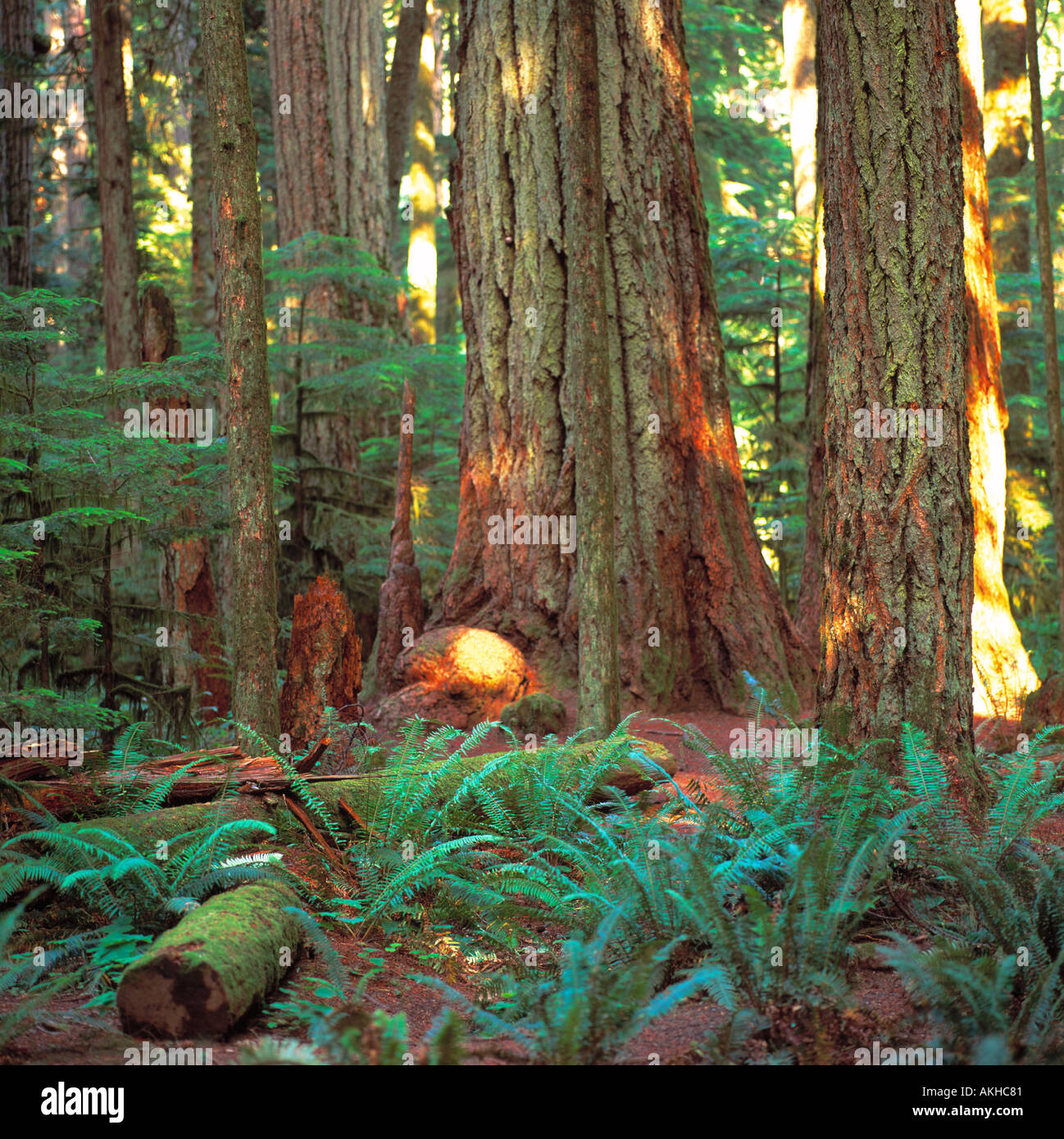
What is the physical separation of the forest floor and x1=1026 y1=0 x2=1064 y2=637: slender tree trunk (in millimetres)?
7140

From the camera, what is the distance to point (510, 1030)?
118 inches

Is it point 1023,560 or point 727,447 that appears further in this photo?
point 1023,560

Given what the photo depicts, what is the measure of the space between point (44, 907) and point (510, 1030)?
2442mm

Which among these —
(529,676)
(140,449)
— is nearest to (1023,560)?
(529,676)

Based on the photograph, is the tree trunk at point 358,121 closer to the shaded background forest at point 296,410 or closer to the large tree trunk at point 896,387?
the shaded background forest at point 296,410

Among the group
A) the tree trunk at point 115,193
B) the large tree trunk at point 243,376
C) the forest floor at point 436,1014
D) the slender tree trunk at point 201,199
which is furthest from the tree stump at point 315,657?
the slender tree trunk at point 201,199

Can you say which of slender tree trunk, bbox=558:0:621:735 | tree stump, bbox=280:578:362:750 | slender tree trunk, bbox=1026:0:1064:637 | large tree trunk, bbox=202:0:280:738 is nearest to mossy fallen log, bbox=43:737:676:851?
slender tree trunk, bbox=558:0:621:735

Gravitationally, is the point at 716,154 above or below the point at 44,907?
above

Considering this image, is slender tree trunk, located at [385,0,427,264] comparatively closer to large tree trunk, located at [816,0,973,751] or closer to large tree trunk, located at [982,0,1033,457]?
large tree trunk, located at [982,0,1033,457]

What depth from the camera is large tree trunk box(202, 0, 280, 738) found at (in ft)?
20.8

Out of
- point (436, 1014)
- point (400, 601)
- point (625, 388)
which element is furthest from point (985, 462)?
point (436, 1014)

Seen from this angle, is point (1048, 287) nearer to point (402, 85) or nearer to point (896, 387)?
point (896, 387)

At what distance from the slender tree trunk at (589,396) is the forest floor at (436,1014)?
266 cm
